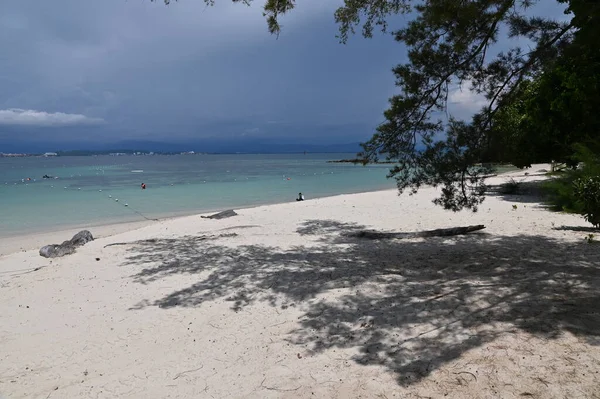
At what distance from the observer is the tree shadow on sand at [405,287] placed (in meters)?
4.02

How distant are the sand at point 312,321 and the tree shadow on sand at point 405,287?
28mm

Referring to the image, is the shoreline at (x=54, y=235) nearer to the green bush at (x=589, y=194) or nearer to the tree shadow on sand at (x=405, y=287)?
the tree shadow on sand at (x=405, y=287)

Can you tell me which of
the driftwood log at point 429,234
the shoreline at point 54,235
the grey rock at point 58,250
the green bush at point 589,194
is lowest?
the shoreline at point 54,235

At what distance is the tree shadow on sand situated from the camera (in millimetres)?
4016

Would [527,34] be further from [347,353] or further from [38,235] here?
[38,235]

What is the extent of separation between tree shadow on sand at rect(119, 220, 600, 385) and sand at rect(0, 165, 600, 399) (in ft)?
0.09

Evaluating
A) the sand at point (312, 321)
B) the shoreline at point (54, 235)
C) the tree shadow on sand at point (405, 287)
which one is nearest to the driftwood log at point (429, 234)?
the tree shadow on sand at point (405, 287)

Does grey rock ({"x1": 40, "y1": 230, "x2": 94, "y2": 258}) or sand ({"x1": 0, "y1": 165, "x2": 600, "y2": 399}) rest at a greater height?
sand ({"x1": 0, "y1": 165, "x2": 600, "y2": 399})

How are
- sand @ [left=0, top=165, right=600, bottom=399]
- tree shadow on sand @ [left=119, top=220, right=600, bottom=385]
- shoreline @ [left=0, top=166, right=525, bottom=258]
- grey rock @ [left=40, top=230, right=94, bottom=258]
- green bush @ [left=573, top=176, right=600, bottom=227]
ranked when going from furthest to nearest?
shoreline @ [left=0, top=166, right=525, bottom=258], grey rock @ [left=40, top=230, right=94, bottom=258], green bush @ [left=573, top=176, right=600, bottom=227], tree shadow on sand @ [left=119, top=220, right=600, bottom=385], sand @ [left=0, top=165, right=600, bottom=399]

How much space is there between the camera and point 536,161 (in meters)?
15.9

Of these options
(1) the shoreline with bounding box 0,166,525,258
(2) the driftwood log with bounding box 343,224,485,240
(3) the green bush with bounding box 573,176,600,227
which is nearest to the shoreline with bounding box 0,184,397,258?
(1) the shoreline with bounding box 0,166,525,258

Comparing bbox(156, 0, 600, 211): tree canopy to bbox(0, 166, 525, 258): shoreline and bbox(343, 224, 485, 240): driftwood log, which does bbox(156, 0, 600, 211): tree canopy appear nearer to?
bbox(343, 224, 485, 240): driftwood log

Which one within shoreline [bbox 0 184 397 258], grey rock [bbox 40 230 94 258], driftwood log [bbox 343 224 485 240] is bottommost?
shoreline [bbox 0 184 397 258]

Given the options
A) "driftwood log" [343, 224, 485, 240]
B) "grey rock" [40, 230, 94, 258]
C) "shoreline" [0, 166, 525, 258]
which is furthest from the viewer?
"shoreline" [0, 166, 525, 258]
